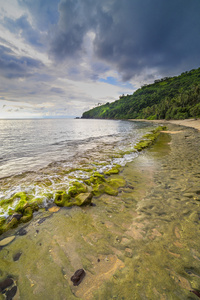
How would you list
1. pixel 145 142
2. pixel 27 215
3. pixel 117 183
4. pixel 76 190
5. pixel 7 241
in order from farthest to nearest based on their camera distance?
pixel 145 142, pixel 117 183, pixel 76 190, pixel 27 215, pixel 7 241

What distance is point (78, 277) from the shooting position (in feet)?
8.79

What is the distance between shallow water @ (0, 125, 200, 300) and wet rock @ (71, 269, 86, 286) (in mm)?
71

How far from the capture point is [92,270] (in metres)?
2.83

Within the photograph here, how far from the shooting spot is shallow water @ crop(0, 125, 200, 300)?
8.11ft

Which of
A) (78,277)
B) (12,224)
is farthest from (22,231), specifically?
(78,277)

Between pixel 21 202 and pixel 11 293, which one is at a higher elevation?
pixel 11 293

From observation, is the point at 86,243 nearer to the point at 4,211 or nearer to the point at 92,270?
the point at 92,270

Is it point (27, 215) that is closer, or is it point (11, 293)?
point (11, 293)

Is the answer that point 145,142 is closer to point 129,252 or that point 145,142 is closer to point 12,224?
point 129,252

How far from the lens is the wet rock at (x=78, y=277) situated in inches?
102

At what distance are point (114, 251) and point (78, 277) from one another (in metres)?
1.04

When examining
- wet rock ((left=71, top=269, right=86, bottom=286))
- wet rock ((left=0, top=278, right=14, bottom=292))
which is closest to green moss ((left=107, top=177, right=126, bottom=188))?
wet rock ((left=71, top=269, right=86, bottom=286))

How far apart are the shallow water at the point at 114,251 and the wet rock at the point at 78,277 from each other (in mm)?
71

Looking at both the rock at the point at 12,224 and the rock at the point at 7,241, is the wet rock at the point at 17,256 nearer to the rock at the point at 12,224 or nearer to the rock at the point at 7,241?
the rock at the point at 7,241
